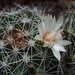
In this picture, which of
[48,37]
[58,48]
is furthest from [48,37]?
[58,48]

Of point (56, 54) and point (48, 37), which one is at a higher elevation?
point (48, 37)

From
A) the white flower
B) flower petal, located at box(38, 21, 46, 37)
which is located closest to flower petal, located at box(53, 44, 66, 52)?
the white flower

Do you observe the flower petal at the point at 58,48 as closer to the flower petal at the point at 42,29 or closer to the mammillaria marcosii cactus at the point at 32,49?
the mammillaria marcosii cactus at the point at 32,49

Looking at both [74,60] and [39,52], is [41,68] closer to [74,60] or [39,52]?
[39,52]

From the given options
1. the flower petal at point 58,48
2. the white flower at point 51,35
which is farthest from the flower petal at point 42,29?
the flower petal at point 58,48

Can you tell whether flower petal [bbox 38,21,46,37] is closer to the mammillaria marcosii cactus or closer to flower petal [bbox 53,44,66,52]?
the mammillaria marcosii cactus

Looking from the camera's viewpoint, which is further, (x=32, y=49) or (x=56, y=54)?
(x=32, y=49)

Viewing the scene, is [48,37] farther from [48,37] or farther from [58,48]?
[58,48]

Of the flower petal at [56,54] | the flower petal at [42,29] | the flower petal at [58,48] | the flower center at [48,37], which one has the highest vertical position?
the flower petal at [42,29]

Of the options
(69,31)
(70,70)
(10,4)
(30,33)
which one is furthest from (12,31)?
(10,4)
